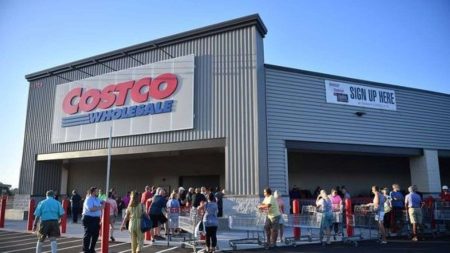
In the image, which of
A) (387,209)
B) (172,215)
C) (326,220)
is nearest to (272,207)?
(326,220)

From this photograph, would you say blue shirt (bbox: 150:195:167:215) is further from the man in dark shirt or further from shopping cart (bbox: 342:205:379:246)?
shopping cart (bbox: 342:205:379:246)

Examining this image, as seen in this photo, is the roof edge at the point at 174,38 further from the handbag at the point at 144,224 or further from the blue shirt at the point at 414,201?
the handbag at the point at 144,224

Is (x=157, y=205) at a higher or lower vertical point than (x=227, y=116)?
lower

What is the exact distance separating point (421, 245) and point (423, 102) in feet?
40.6

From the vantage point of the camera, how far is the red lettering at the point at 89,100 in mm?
20892

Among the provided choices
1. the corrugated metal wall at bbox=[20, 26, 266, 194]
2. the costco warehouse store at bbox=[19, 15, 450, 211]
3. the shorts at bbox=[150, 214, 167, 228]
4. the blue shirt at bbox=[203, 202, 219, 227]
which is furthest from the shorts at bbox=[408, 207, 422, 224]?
the shorts at bbox=[150, 214, 167, 228]

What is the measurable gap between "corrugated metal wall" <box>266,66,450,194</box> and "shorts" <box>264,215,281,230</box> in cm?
562

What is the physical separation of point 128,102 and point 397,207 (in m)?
12.9

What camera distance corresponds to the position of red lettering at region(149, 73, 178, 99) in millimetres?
18438

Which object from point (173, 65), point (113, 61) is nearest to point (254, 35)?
point (173, 65)

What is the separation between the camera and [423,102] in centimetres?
2134

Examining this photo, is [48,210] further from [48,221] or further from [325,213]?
[325,213]

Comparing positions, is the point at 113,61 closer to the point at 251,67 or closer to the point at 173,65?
the point at 173,65

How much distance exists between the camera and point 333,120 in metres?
18.5
